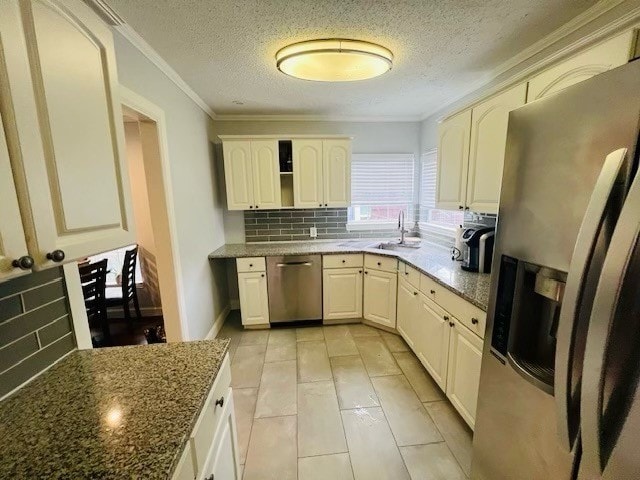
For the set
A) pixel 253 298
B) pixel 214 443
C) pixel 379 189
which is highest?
pixel 379 189

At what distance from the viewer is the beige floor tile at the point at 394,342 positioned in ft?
8.96

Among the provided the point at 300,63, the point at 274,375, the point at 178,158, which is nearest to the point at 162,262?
the point at 178,158

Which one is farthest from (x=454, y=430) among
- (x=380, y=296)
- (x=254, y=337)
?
(x=254, y=337)

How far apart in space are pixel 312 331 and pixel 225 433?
206cm

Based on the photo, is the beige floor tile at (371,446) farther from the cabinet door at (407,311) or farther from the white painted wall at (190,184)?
the white painted wall at (190,184)

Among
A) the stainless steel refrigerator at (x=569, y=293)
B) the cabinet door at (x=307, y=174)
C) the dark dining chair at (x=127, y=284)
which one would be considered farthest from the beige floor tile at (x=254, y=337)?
the stainless steel refrigerator at (x=569, y=293)

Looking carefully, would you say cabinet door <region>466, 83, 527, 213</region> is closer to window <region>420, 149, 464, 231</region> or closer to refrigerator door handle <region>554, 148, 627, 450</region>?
refrigerator door handle <region>554, 148, 627, 450</region>

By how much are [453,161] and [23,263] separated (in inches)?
98.4

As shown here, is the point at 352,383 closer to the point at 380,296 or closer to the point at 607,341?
the point at 380,296

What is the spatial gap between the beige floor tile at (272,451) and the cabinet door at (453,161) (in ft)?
6.68

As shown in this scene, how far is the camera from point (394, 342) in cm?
286

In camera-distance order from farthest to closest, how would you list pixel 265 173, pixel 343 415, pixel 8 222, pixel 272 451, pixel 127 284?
pixel 265 173 < pixel 127 284 < pixel 343 415 < pixel 272 451 < pixel 8 222

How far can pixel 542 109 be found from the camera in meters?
0.93

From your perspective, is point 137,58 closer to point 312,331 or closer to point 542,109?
point 542,109
